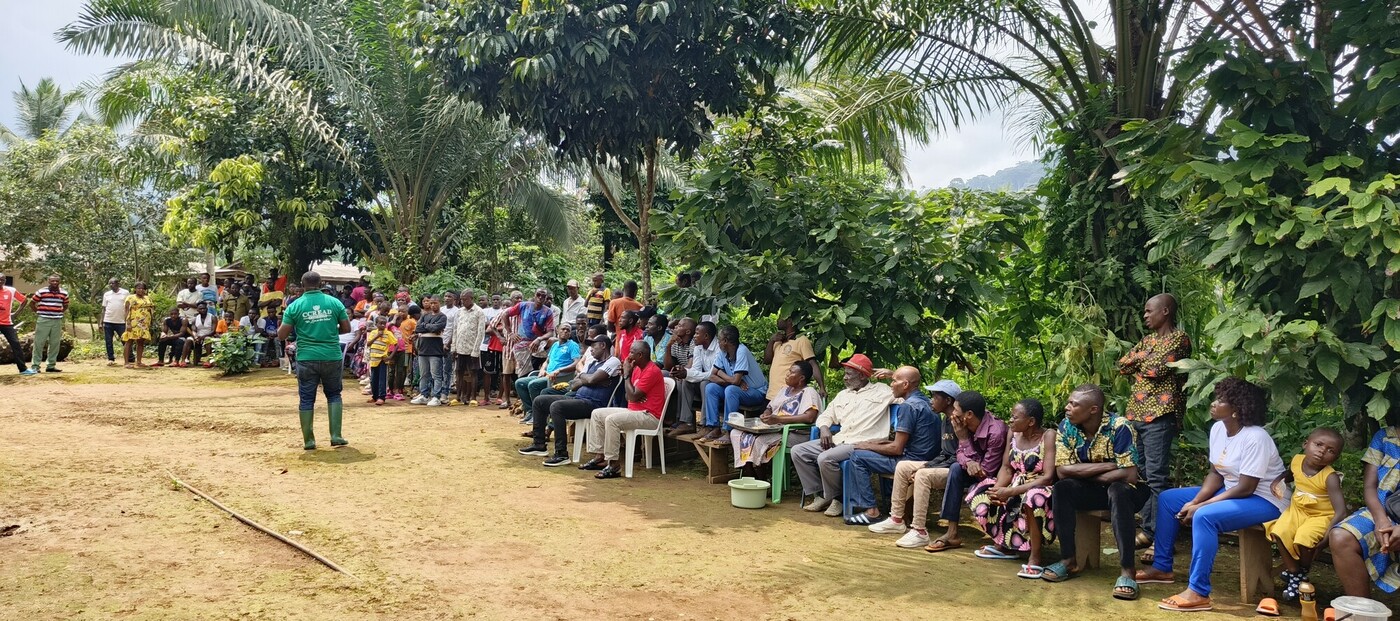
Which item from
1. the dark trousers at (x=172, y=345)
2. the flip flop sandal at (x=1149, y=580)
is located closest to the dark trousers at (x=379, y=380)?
the dark trousers at (x=172, y=345)

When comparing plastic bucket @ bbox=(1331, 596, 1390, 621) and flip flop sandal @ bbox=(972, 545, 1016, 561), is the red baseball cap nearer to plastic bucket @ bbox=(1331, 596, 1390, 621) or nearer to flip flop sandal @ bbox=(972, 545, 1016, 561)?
flip flop sandal @ bbox=(972, 545, 1016, 561)

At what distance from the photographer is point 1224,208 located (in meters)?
5.10

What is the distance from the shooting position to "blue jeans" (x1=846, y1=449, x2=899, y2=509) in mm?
6824

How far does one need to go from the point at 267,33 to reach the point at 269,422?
7.61 m

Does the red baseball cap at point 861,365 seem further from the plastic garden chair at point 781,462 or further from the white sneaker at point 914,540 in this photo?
the white sneaker at point 914,540

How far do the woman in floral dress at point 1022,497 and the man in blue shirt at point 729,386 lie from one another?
2.69 meters

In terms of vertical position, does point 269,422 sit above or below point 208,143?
below

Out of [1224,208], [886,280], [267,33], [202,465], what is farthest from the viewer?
[267,33]

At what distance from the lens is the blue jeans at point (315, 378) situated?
906 cm

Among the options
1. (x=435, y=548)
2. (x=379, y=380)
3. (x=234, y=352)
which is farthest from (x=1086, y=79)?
(x=234, y=352)

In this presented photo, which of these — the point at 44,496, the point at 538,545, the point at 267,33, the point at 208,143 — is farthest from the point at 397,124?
the point at 538,545

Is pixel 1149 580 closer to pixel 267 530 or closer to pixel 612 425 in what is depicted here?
pixel 612 425

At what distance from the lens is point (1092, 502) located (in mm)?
5602

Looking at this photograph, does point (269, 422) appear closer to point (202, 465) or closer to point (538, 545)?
point (202, 465)
